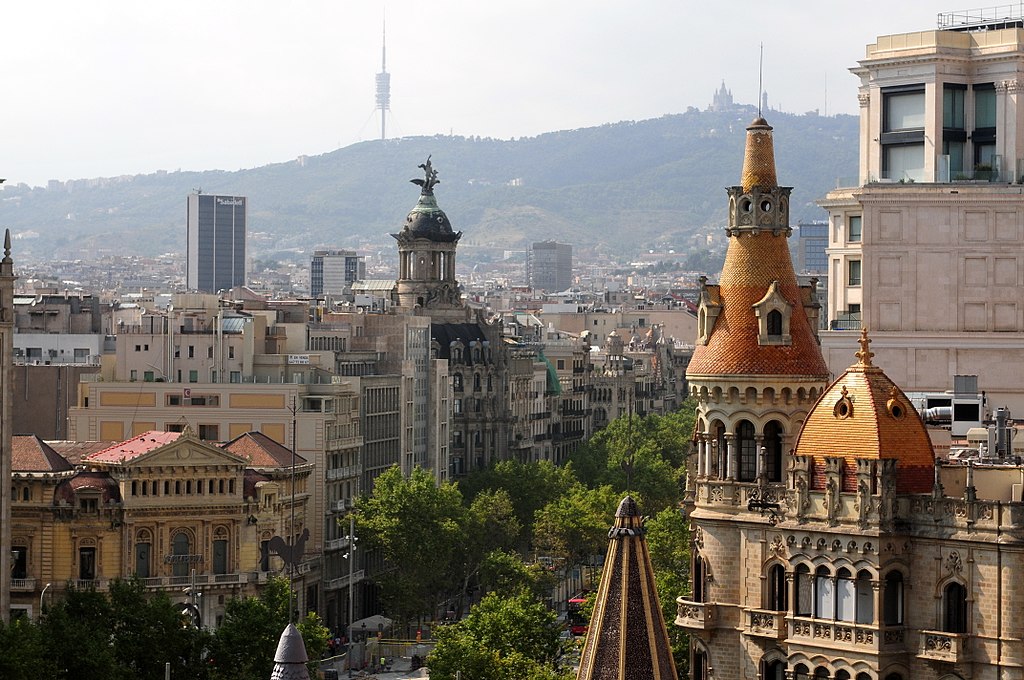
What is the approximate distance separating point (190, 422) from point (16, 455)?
26959 millimetres

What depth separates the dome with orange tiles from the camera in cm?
9012

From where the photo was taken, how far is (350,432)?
7244 inches

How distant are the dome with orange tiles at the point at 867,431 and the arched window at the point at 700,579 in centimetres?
616

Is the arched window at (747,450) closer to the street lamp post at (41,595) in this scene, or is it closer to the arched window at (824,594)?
the arched window at (824,594)

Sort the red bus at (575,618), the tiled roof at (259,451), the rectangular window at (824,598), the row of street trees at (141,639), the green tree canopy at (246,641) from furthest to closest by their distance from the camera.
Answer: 1. the red bus at (575,618)
2. the tiled roof at (259,451)
3. the green tree canopy at (246,641)
4. the row of street trees at (141,639)
5. the rectangular window at (824,598)

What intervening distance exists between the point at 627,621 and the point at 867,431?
10.9 meters

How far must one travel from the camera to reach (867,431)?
90.4 m

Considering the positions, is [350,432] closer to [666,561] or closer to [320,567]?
[320,567]

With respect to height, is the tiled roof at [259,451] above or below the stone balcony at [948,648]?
above

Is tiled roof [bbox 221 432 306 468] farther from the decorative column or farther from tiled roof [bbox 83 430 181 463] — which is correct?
the decorative column

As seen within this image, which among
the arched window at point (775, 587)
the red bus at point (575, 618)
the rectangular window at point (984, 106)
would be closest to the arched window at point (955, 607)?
the arched window at point (775, 587)

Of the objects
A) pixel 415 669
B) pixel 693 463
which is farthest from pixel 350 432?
pixel 693 463

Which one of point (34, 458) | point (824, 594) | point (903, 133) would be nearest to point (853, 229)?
point (903, 133)

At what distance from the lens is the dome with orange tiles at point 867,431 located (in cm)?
9012
